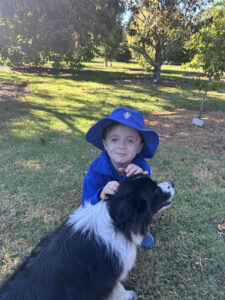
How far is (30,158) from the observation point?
4941 millimetres

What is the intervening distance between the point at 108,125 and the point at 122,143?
12.6 inches

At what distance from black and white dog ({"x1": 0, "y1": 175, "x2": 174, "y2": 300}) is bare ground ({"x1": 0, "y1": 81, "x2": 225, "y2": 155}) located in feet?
14.1

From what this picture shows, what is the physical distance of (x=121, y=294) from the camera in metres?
2.20

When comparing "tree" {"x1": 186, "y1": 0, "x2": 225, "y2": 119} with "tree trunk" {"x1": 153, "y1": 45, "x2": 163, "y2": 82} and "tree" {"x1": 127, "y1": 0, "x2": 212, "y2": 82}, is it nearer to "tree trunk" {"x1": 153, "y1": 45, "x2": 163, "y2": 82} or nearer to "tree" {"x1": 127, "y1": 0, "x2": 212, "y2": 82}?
"tree" {"x1": 127, "y1": 0, "x2": 212, "y2": 82}

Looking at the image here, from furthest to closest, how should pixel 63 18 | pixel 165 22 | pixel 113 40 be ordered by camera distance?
pixel 165 22, pixel 113 40, pixel 63 18

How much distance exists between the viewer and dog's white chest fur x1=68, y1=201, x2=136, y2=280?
1.81 metres

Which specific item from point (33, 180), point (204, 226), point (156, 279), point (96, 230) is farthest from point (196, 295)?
point (33, 180)

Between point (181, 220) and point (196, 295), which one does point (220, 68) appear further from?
point (196, 295)

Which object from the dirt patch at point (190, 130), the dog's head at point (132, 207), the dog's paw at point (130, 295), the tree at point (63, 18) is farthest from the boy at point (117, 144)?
the tree at point (63, 18)

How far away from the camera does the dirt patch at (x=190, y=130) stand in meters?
5.86

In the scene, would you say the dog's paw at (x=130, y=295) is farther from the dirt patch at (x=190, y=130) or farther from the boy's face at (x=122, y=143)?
the dirt patch at (x=190, y=130)

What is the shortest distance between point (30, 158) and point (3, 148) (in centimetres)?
96

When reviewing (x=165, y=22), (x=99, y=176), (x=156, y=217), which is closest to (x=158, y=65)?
(x=165, y=22)

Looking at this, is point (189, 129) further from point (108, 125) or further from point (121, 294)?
point (121, 294)
